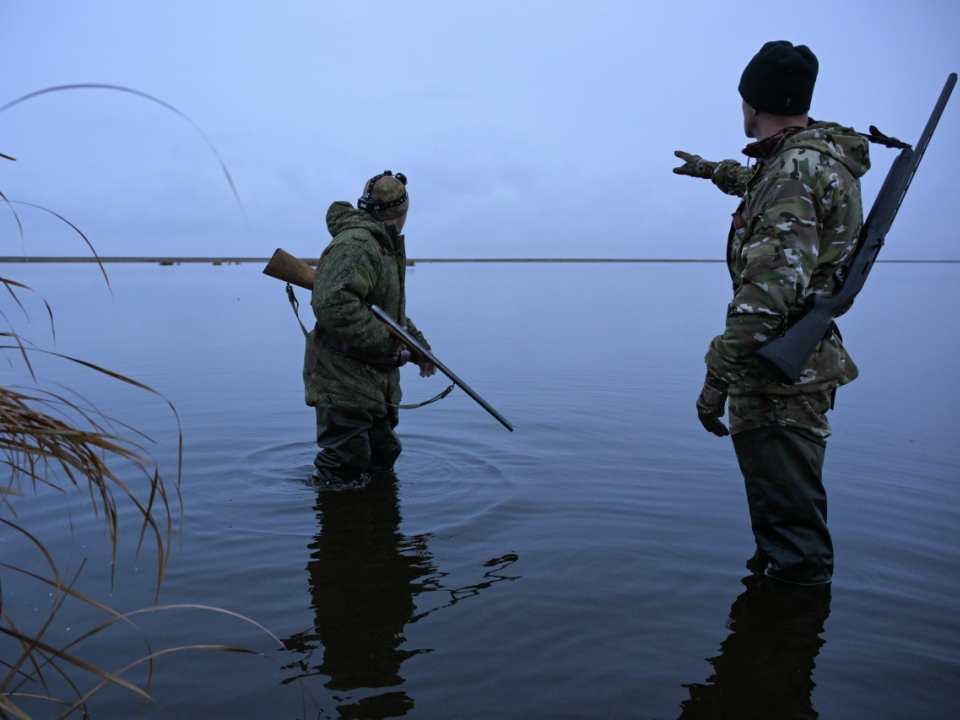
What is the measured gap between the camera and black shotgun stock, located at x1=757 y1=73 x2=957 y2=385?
3281 mm

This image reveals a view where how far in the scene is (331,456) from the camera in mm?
5328

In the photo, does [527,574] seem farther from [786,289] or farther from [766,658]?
[786,289]

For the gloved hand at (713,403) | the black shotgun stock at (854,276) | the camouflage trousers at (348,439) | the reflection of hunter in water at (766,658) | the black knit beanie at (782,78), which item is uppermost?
the black knit beanie at (782,78)

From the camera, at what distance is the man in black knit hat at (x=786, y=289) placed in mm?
3248

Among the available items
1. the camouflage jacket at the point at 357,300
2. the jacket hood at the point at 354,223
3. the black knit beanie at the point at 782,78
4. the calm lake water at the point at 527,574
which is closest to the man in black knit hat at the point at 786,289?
the black knit beanie at the point at 782,78

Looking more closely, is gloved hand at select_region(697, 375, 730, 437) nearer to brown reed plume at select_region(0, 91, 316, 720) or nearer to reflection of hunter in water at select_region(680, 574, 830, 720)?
reflection of hunter in water at select_region(680, 574, 830, 720)

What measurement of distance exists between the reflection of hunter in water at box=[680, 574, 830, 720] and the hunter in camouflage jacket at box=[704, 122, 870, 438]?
82cm

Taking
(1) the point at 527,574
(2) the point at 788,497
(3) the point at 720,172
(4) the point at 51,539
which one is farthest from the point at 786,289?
(4) the point at 51,539

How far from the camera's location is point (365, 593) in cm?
370

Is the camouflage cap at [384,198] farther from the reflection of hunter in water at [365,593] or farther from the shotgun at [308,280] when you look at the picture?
the reflection of hunter in water at [365,593]

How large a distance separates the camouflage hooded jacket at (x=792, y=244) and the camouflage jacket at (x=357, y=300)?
2.32m

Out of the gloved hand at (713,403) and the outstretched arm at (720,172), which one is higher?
the outstretched arm at (720,172)

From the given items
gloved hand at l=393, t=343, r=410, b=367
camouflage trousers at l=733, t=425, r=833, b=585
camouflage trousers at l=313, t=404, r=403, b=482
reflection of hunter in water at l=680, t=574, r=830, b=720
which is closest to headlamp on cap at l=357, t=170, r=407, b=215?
gloved hand at l=393, t=343, r=410, b=367

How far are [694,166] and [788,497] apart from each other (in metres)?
2.00
